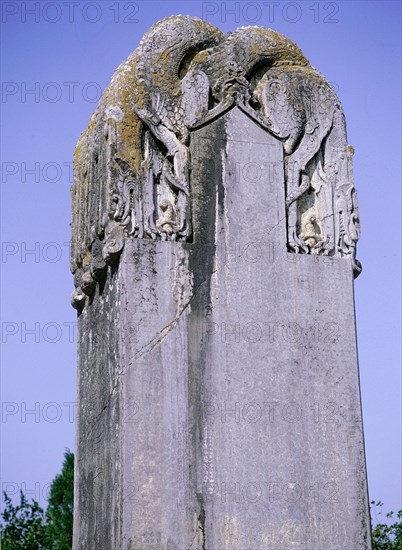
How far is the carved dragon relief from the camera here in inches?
251

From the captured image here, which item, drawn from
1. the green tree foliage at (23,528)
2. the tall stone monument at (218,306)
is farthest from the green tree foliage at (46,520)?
the tall stone monument at (218,306)

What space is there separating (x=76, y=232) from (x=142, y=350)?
1.52 m

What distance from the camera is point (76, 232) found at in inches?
286

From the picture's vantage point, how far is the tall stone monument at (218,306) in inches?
234

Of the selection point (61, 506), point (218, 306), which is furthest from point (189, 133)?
point (61, 506)

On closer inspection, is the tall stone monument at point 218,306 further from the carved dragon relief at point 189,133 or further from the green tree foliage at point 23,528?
the green tree foliage at point 23,528

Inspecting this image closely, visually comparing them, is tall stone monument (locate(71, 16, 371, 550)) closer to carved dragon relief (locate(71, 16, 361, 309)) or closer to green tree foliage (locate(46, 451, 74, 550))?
carved dragon relief (locate(71, 16, 361, 309))

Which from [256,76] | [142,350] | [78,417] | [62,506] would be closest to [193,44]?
[256,76]

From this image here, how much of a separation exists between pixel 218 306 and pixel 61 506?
1411 centimetres

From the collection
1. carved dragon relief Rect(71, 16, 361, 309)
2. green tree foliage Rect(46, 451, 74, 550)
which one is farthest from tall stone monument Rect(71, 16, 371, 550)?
green tree foliage Rect(46, 451, 74, 550)

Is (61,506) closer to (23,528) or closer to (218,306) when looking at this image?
(23,528)

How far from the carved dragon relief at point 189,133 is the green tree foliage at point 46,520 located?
12.8 meters

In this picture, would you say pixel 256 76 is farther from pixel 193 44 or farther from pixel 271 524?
pixel 271 524

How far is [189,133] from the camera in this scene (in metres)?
6.55
